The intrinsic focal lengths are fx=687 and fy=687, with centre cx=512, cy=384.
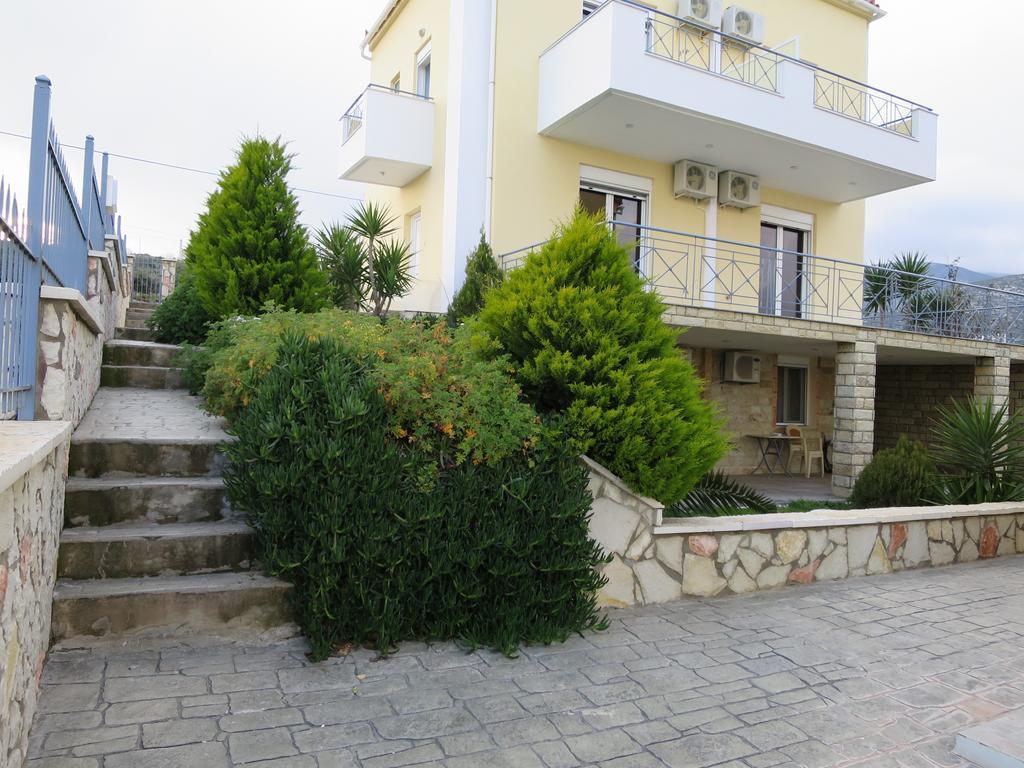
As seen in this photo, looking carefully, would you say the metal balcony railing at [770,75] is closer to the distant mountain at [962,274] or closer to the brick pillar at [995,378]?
the brick pillar at [995,378]

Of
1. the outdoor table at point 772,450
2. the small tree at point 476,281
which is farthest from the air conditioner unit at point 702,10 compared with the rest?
the outdoor table at point 772,450

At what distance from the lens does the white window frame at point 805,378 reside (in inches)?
549

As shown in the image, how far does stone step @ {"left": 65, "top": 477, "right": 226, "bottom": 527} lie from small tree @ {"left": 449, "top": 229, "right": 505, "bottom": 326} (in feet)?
16.7

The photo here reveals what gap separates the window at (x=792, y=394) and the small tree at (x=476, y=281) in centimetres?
739

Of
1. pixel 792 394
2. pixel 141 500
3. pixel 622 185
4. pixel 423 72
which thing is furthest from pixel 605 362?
pixel 792 394

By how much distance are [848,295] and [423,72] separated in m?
8.71

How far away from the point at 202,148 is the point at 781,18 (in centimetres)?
1716

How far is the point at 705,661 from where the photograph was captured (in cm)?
382

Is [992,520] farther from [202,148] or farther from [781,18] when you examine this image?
[202,148]

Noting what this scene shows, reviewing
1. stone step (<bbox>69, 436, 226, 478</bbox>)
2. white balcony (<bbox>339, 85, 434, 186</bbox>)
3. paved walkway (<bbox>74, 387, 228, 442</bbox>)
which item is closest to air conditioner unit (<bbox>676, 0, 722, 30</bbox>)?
white balcony (<bbox>339, 85, 434, 186</bbox>)

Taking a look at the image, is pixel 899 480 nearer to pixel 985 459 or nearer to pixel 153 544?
pixel 985 459

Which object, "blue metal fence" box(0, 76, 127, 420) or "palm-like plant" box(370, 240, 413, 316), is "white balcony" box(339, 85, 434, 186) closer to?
"palm-like plant" box(370, 240, 413, 316)

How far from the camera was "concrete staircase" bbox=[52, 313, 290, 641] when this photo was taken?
3371 mm

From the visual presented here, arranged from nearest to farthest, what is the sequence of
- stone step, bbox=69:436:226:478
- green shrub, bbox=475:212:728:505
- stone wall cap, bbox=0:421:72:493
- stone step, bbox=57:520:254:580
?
stone wall cap, bbox=0:421:72:493 < stone step, bbox=57:520:254:580 < stone step, bbox=69:436:226:478 < green shrub, bbox=475:212:728:505
